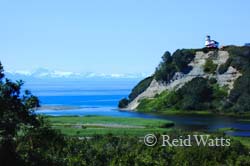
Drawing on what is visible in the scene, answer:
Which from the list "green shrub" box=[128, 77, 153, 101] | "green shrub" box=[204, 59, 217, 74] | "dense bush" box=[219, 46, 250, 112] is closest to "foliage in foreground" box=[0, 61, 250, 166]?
"dense bush" box=[219, 46, 250, 112]

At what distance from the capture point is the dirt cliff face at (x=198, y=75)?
518 feet

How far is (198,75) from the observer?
164875mm

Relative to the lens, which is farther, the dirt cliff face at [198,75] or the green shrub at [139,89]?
the green shrub at [139,89]

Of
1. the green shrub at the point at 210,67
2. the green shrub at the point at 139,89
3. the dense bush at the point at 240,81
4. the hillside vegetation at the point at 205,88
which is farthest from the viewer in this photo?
the green shrub at the point at 139,89

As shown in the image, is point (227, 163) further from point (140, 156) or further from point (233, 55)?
point (233, 55)

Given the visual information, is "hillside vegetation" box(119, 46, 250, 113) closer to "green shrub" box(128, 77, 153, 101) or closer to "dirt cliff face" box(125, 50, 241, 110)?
"dirt cliff face" box(125, 50, 241, 110)

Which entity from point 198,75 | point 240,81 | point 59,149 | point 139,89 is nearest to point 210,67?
point 198,75

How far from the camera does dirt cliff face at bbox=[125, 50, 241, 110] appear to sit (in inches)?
6211

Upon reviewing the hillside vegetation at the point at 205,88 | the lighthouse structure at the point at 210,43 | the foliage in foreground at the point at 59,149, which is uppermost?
the lighthouse structure at the point at 210,43

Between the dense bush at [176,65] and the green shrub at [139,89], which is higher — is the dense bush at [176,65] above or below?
above

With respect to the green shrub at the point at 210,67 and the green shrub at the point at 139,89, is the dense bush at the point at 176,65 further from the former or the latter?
the green shrub at the point at 139,89

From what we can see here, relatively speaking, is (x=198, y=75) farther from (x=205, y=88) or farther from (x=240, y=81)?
(x=240, y=81)

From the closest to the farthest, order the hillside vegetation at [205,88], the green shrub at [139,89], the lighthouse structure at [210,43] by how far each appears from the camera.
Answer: the hillside vegetation at [205,88]
the lighthouse structure at [210,43]
the green shrub at [139,89]

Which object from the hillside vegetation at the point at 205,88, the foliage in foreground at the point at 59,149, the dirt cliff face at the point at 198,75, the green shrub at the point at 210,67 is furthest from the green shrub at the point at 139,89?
the foliage in foreground at the point at 59,149
